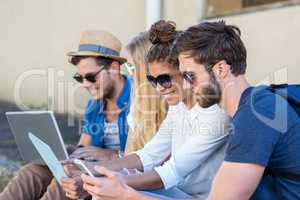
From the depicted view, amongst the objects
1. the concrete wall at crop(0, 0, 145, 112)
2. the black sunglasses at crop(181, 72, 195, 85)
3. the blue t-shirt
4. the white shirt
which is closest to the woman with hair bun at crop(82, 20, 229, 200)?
the white shirt

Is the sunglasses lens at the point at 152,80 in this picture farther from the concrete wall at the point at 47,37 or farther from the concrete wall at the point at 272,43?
the concrete wall at the point at 47,37

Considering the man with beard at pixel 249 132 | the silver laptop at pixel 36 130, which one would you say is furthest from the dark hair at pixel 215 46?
the silver laptop at pixel 36 130

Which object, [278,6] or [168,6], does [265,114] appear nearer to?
[278,6]

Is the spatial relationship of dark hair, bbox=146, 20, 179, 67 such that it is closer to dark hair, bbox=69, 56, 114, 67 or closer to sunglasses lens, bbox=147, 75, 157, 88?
sunglasses lens, bbox=147, 75, 157, 88

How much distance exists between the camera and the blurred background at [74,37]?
3936 mm

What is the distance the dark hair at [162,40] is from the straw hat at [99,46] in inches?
32.6

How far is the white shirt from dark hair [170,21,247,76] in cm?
36

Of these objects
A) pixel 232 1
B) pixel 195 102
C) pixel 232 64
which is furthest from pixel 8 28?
pixel 232 64

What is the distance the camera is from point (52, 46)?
20.6 ft

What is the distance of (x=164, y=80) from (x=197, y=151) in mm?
475

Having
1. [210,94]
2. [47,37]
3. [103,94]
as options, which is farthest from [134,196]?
[47,37]

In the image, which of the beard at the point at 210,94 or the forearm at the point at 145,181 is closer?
the beard at the point at 210,94

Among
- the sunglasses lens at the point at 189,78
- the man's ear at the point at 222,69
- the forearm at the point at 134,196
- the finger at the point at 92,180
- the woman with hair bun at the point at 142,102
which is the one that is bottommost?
the forearm at the point at 134,196

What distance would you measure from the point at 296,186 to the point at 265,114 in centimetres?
29
